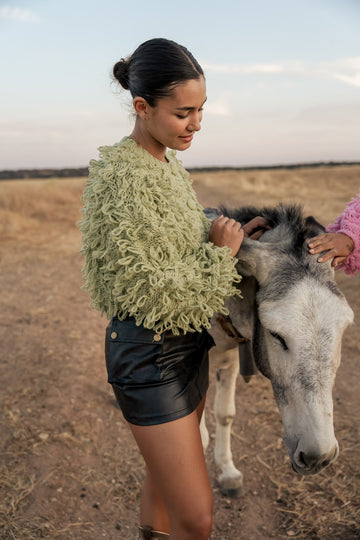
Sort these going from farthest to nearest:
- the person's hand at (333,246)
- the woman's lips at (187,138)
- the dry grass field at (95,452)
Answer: the dry grass field at (95,452), the person's hand at (333,246), the woman's lips at (187,138)

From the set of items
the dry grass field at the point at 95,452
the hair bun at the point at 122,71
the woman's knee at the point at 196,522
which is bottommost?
the dry grass field at the point at 95,452

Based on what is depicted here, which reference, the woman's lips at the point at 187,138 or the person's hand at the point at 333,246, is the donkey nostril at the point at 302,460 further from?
the woman's lips at the point at 187,138

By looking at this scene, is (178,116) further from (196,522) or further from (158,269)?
(196,522)

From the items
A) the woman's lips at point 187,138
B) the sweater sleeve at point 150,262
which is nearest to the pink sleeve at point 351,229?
the sweater sleeve at point 150,262

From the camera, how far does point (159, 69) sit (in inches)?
73.9

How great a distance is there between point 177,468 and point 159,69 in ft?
5.74

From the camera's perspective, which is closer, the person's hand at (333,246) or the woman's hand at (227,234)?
the woman's hand at (227,234)

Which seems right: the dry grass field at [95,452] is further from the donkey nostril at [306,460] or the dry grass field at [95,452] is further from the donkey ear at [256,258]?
the donkey nostril at [306,460]

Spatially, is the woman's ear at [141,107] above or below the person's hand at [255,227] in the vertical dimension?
above

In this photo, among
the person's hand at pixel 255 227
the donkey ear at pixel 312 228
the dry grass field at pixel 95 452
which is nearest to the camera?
the donkey ear at pixel 312 228

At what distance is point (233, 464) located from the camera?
376 cm

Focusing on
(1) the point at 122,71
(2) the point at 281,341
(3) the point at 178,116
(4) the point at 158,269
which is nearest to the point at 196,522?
(2) the point at 281,341

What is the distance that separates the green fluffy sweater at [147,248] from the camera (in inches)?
70.6

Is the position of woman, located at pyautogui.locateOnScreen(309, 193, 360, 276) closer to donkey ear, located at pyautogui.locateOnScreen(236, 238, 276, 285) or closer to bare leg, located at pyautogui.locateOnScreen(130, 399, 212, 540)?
donkey ear, located at pyautogui.locateOnScreen(236, 238, 276, 285)
